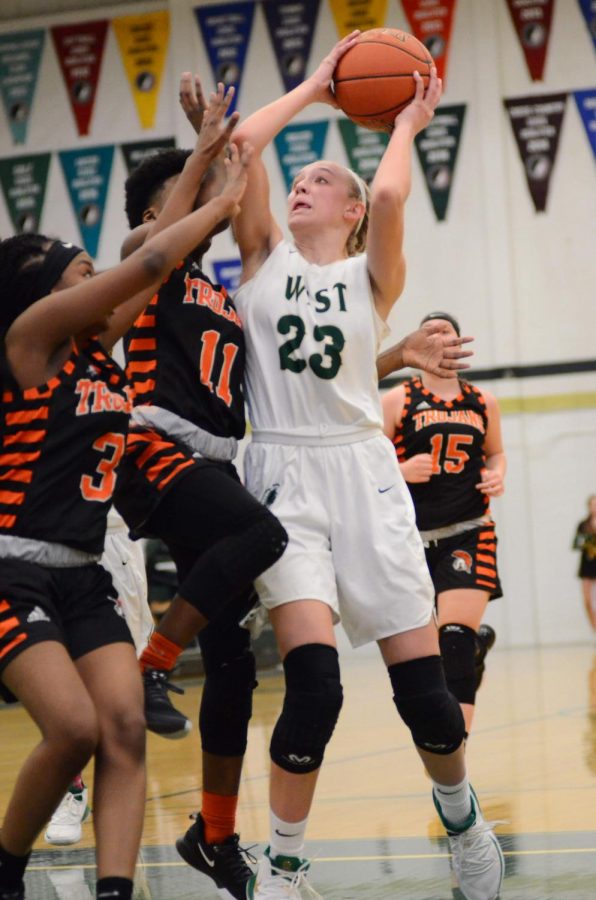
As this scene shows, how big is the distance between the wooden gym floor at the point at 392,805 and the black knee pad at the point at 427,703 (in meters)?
0.45

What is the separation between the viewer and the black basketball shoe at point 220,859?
4125mm

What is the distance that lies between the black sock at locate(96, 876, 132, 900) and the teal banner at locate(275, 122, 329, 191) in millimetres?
12073

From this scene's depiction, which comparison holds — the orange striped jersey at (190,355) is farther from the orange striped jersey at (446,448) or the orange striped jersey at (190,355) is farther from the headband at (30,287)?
the orange striped jersey at (446,448)

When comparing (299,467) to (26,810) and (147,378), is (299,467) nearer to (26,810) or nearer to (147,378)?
(147,378)

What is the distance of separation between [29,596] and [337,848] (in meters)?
1.96

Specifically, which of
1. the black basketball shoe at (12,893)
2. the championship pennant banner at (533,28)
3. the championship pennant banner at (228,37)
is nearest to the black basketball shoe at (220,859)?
the black basketball shoe at (12,893)

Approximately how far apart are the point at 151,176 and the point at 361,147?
1054cm

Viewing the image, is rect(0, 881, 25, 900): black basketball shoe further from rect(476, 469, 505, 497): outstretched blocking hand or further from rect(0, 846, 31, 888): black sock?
rect(476, 469, 505, 497): outstretched blocking hand

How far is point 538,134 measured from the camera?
1454 cm

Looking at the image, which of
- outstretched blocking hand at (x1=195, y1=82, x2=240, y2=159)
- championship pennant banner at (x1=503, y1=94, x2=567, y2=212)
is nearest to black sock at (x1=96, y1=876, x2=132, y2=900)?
outstretched blocking hand at (x1=195, y1=82, x2=240, y2=159)

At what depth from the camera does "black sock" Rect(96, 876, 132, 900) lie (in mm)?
3164

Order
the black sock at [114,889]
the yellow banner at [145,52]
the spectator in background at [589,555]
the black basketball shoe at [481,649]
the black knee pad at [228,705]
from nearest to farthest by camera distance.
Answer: the black sock at [114,889], the black knee pad at [228,705], the black basketball shoe at [481,649], the spectator in background at [589,555], the yellow banner at [145,52]

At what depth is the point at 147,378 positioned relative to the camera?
3984 millimetres

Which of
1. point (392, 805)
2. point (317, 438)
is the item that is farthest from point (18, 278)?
point (392, 805)
